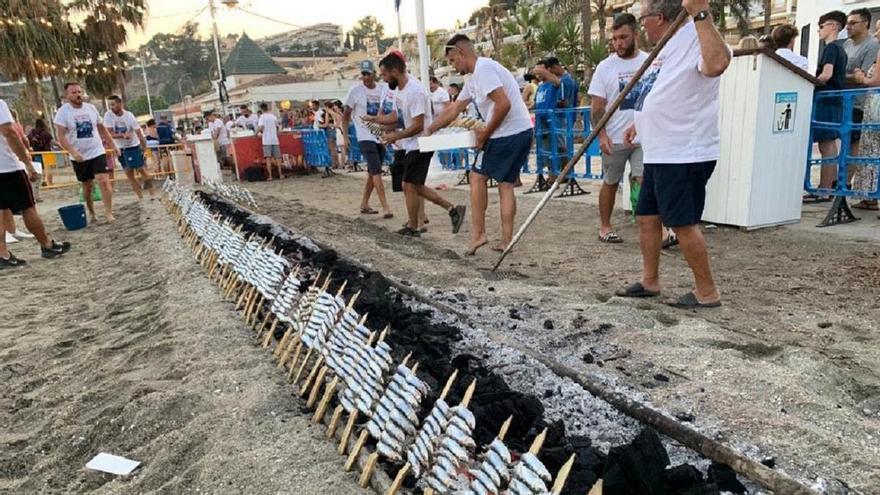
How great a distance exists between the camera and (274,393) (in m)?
2.79

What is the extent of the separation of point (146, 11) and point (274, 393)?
100 ft

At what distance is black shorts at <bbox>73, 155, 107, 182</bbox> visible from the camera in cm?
850

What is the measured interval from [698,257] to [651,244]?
0.38 m

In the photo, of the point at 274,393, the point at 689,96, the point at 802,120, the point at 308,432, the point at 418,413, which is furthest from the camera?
the point at 802,120

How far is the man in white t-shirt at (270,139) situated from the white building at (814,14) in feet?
41.0

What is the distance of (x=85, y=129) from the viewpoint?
8.31 meters

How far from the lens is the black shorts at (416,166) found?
6242 mm

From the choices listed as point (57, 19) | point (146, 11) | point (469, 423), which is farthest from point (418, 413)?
point (146, 11)

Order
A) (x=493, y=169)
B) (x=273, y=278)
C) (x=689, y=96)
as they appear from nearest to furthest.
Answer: (x=689, y=96)
(x=273, y=278)
(x=493, y=169)

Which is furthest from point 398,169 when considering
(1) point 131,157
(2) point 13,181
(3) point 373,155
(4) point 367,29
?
(4) point 367,29

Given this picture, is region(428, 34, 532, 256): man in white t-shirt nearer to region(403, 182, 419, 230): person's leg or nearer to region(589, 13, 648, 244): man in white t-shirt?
region(589, 13, 648, 244): man in white t-shirt

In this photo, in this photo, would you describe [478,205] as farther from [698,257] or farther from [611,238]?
[698,257]

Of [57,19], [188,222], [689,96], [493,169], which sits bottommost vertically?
[188,222]

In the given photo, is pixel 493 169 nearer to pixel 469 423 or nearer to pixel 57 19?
pixel 469 423
